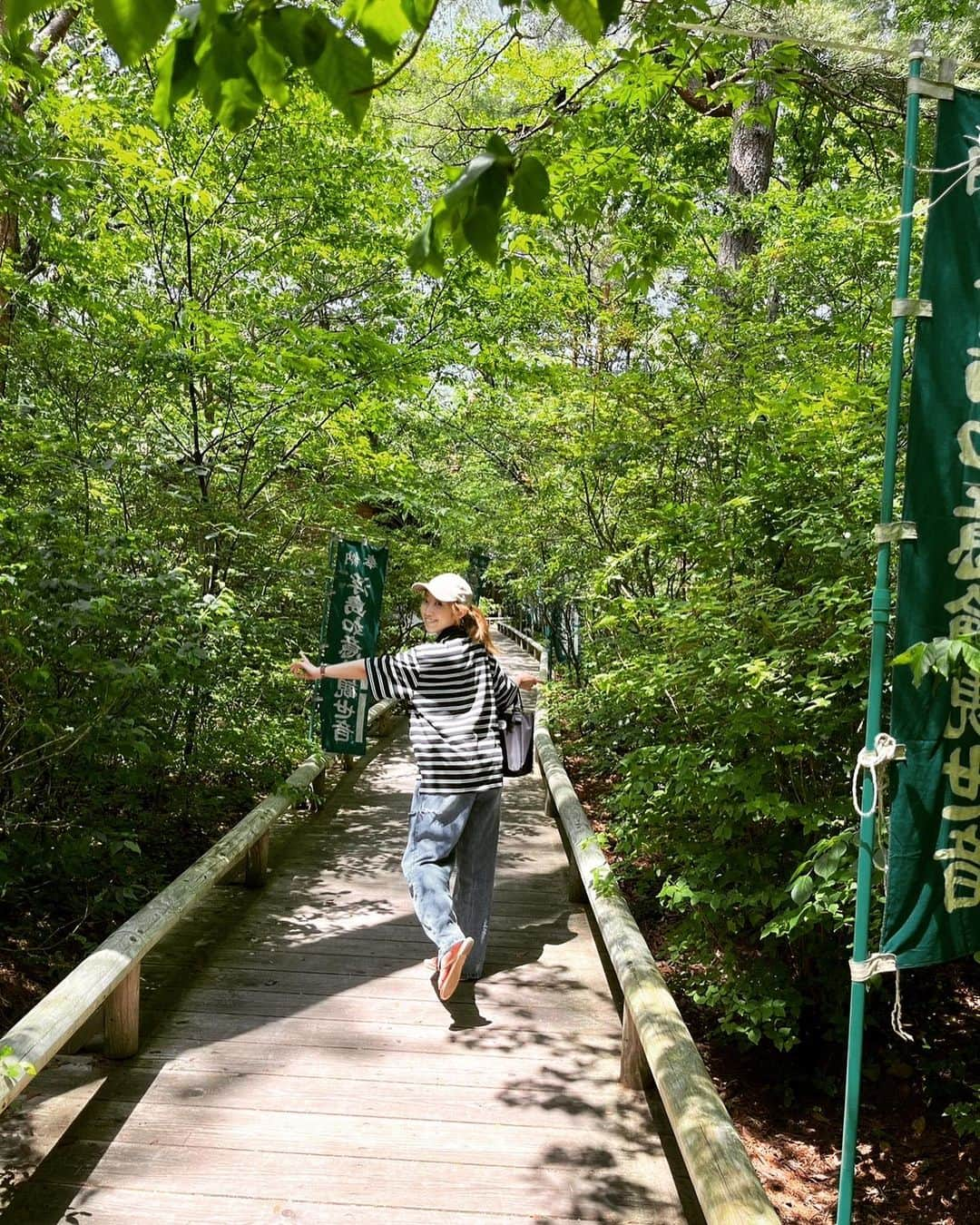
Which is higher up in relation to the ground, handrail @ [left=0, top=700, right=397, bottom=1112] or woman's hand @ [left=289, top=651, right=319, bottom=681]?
woman's hand @ [left=289, top=651, right=319, bottom=681]

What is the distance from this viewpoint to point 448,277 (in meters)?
7.20

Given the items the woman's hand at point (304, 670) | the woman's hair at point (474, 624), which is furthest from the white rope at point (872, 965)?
the woman's hand at point (304, 670)

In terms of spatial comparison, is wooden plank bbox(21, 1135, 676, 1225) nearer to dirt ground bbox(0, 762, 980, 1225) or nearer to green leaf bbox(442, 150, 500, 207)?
dirt ground bbox(0, 762, 980, 1225)

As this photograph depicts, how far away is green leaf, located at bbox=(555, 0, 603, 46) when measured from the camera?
1.61m

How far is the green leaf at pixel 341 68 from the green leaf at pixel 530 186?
11.7 inches

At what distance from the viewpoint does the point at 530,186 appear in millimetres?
1678

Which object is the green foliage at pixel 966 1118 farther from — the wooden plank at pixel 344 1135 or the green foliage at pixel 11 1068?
the green foliage at pixel 11 1068

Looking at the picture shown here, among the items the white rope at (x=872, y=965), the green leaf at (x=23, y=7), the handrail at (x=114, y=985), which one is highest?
the green leaf at (x=23, y=7)

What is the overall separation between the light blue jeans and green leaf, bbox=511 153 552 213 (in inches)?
115

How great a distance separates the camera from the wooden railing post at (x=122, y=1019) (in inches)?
135

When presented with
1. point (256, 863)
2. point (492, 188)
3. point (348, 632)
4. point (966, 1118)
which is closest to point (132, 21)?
point (492, 188)

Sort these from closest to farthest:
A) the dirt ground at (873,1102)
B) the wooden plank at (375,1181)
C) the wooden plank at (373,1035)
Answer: the wooden plank at (375,1181) < the dirt ground at (873,1102) < the wooden plank at (373,1035)

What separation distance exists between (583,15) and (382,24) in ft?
1.24

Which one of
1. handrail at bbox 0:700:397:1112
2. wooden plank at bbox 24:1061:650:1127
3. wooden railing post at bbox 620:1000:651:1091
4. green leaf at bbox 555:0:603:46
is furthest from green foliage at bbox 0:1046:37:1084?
green leaf at bbox 555:0:603:46
